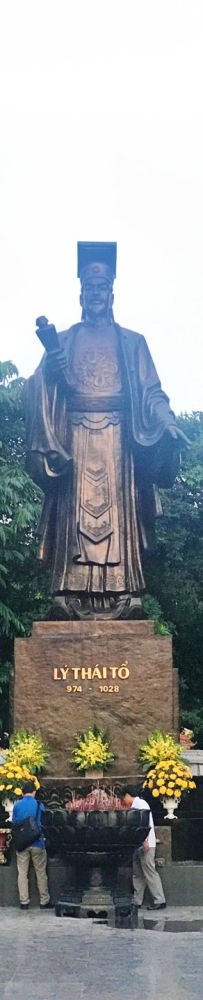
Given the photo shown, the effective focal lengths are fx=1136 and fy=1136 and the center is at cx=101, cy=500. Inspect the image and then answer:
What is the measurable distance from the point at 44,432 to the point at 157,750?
3253 millimetres

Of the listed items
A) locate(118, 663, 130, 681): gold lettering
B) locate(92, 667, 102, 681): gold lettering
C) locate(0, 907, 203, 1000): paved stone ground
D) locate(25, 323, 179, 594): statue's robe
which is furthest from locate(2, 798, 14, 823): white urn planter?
locate(0, 907, 203, 1000): paved stone ground

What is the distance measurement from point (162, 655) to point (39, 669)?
3.54 ft

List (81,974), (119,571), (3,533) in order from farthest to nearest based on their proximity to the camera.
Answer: (3,533) < (119,571) < (81,974)

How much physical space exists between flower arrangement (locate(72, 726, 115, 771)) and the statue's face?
4244 millimetres

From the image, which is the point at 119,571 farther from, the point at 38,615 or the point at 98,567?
the point at 38,615

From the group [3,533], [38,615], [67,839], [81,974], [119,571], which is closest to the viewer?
[81,974]

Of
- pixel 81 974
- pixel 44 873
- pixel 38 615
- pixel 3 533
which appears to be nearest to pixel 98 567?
pixel 44 873

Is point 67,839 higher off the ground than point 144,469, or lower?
lower

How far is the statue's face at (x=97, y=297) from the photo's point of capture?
448 inches

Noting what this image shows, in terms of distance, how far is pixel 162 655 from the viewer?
988 centimetres

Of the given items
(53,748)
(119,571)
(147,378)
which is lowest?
(53,748)

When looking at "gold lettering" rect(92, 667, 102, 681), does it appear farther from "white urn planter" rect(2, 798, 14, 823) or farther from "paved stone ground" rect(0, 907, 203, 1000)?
"paved stone ground" rect(0, 907, 203, 1000)

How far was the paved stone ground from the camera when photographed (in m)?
4.84

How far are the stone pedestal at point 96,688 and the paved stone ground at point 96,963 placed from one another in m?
2.91
